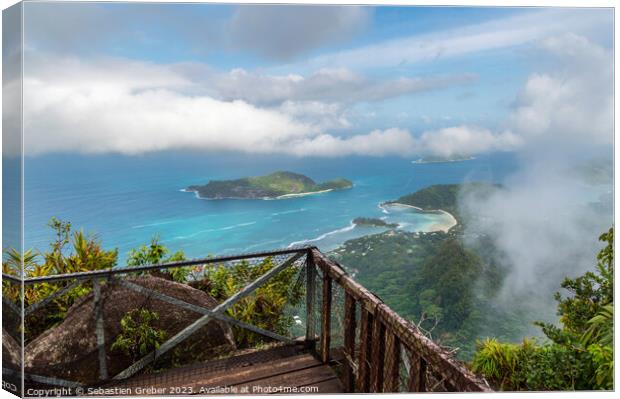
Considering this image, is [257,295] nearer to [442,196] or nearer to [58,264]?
[58,264]

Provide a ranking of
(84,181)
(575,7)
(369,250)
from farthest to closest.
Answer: (369,250), (84,181), (575,7)

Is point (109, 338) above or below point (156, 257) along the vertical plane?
below

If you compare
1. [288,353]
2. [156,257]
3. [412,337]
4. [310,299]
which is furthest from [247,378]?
[156,257]

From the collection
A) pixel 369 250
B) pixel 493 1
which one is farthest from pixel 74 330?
pixel 493 1


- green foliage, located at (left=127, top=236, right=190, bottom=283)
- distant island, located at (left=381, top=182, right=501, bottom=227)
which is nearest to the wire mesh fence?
green foliage, located at (left=127, top=236, right=190, bottom=283)

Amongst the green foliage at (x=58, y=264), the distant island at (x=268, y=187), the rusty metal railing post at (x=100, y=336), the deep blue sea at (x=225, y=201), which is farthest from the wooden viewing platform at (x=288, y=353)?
the distant island at (x=268, y=187)

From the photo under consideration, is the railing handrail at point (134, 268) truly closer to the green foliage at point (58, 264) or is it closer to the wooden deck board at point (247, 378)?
the green foliage at point (58, 264)

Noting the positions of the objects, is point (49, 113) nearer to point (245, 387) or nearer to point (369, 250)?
point (245, 387)
